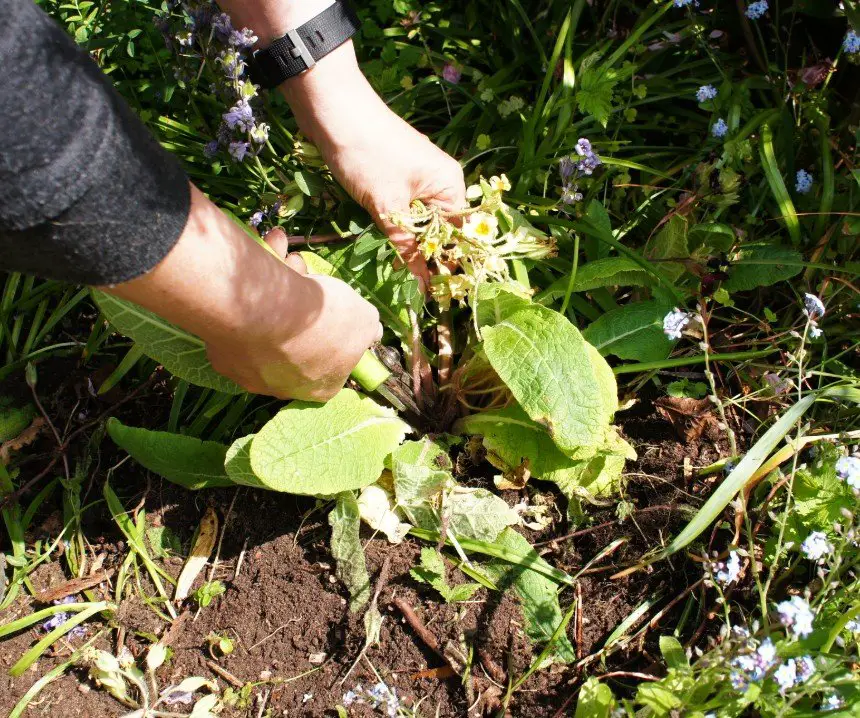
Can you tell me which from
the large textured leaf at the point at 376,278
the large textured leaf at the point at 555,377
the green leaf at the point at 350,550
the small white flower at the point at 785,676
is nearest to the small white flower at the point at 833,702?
the small white flower at the point at 785,676

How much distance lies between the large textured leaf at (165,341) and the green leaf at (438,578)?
66 cm

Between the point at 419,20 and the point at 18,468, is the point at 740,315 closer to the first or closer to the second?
the point at 419,20

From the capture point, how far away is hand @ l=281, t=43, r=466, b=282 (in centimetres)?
194

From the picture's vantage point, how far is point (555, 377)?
5.69ft

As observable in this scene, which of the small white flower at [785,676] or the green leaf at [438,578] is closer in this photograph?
the small white flower at [785,676]

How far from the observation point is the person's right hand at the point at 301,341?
56.2 inches

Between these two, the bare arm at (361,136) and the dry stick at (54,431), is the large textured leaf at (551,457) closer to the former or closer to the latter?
the bare arm at (361,136)

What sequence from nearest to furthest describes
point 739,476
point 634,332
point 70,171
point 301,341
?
point 70,171 → point 301,341 → point 739,476 → point 634,332

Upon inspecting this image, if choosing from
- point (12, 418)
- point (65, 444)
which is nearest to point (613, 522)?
point (65, 444)

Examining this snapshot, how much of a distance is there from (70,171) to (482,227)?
106 centimetres

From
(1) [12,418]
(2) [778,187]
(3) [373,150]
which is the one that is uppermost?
(3) [373,150]

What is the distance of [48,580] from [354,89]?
158 centimetres

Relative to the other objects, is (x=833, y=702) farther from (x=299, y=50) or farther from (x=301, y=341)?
(x=299, y=50)

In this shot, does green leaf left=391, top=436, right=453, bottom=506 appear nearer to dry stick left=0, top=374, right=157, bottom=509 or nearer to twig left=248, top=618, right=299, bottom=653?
twig left=248, top=618, right=299, bottom=653
